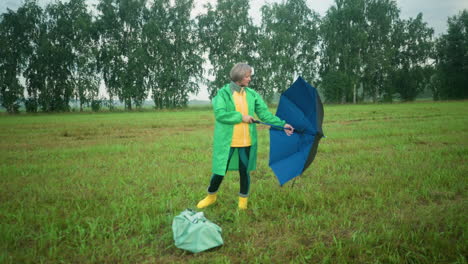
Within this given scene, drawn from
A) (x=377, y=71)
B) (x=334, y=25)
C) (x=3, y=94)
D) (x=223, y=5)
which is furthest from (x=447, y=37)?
(x=3, y=94)

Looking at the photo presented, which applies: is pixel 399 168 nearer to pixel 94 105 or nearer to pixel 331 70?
pixel 94 105

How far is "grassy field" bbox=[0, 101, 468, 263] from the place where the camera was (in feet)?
9.53

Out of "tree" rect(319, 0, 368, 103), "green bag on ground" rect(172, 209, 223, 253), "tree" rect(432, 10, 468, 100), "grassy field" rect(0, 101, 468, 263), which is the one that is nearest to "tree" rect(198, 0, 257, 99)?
"tree" rect(319, 0, 368, 103)

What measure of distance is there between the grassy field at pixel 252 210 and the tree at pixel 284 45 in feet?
125

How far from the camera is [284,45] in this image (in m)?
44.3

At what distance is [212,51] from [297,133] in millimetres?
43698

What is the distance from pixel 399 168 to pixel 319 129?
11.1 feet

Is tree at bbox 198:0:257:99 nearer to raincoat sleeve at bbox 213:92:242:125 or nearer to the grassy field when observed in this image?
the grassy field

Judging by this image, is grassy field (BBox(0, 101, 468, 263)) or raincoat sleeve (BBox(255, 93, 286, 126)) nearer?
grassy field (BBox(0, 101, 468, 263))

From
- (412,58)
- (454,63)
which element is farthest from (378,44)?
(454,63)

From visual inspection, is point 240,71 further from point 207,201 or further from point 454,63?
point 454,63

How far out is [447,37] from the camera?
49.7 meters

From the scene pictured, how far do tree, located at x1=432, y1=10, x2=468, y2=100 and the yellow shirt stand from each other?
2281 inches

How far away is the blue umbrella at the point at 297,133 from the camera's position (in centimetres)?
365
